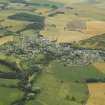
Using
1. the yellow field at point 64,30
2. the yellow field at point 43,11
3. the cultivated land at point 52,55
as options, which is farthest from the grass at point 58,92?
the yellow field at point 43,11

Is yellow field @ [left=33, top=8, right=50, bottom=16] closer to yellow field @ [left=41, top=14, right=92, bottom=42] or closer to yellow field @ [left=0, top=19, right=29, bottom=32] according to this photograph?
yellow field @ [left=41, top=14, right=92, bottom=42]

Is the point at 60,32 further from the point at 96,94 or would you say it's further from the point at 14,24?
the point at 96,94

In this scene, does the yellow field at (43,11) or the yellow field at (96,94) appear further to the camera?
the yellow field at (43,11)

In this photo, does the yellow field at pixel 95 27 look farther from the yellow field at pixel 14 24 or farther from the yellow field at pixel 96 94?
the yellow field at pixel 96 94

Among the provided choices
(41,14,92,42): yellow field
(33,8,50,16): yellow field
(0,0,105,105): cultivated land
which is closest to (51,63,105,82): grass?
(0,0,105,105): cultivated land

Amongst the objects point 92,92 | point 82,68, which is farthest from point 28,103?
point 82,68

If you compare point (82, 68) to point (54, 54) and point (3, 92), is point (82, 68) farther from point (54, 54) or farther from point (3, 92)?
point (3, 92)
